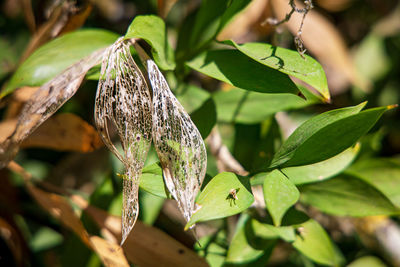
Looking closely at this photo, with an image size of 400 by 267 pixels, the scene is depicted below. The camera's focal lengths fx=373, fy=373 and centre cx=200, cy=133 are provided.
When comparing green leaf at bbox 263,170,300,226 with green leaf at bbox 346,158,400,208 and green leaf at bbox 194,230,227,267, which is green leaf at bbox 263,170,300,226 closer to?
green leaf at bbox 194,230,227,267

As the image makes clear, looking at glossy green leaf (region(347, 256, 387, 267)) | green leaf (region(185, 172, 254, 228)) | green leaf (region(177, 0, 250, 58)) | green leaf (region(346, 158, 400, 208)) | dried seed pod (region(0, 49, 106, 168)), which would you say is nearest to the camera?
green leaf (region(185, 172, 254, 228))

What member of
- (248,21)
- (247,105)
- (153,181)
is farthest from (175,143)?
(248,21)

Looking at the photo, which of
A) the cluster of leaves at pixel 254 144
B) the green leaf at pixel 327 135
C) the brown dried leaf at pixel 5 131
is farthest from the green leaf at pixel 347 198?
the brown dried leaf at pixel 5 131

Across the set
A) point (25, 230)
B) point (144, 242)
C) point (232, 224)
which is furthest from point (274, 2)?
point (25, 230)

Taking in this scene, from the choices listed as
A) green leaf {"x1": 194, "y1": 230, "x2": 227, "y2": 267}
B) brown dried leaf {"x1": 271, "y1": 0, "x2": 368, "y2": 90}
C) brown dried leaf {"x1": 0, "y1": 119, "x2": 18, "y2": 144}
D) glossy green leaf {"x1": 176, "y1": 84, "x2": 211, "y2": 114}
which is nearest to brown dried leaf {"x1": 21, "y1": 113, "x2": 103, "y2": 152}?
brown dried leaf {"x1": 0, "y1": 119, "x2": 18, "y2": 144}

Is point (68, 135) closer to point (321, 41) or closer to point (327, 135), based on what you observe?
point (327, 135)

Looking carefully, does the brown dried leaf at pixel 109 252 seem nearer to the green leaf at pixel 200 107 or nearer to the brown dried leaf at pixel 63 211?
the brown dried leaf at pixel 63 211

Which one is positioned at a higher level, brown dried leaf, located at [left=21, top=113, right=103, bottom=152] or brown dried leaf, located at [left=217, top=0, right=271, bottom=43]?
brown dried leaf, located at [left=217, top=0, right=271, bottom=43]
